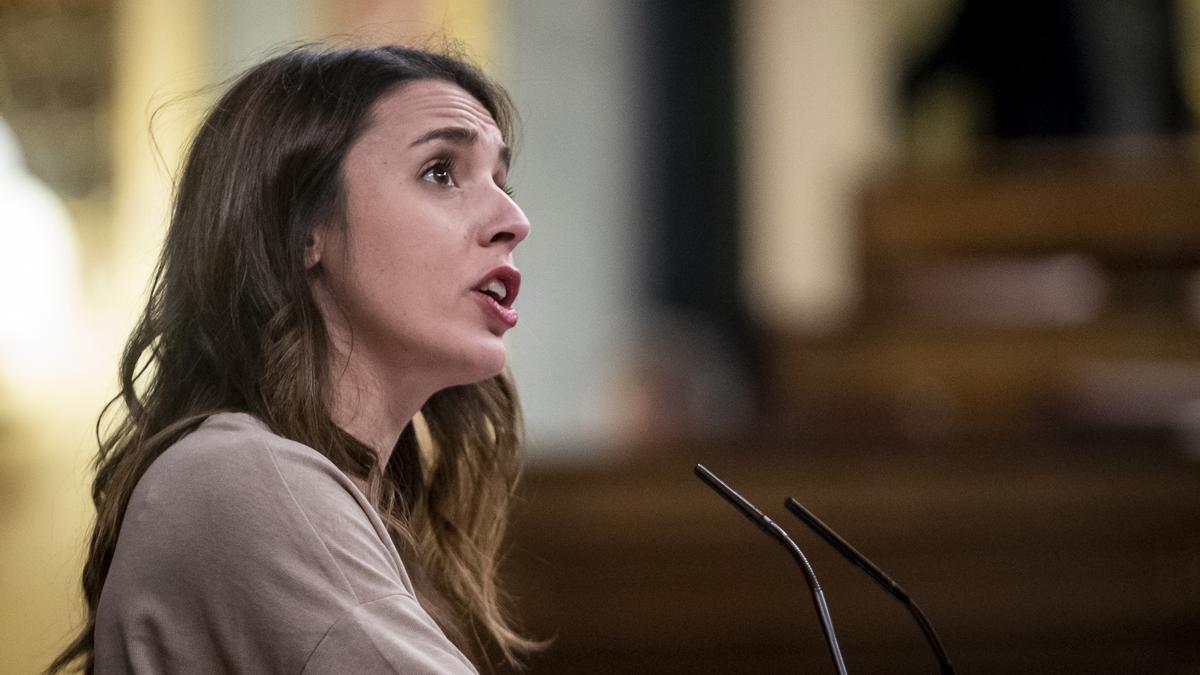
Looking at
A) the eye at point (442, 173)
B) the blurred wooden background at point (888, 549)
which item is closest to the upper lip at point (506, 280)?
the eye at point (442, 173)

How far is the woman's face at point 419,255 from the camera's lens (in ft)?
5.48

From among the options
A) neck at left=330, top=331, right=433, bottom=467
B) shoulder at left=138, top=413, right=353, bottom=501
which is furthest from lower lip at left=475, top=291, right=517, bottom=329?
shoulder at left=138, top=413, right=353, bottom=501

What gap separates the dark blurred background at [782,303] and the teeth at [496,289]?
2038 mm

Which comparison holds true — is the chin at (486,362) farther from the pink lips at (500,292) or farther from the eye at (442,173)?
the eye at (442,173)

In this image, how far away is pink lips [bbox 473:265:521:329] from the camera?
1.70m

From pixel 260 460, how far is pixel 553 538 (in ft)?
8.17

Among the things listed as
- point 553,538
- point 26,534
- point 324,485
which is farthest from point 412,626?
point 26,534

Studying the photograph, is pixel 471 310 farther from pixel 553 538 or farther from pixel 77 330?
pixel 77 330

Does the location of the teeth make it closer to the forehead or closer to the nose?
the nose

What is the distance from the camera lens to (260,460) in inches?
54.6

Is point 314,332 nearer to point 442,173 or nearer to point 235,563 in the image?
point 442,173

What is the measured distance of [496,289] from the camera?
1.72 metres

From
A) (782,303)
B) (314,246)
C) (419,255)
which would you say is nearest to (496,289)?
(419,255)

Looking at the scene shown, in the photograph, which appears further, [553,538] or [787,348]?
[787,348]
